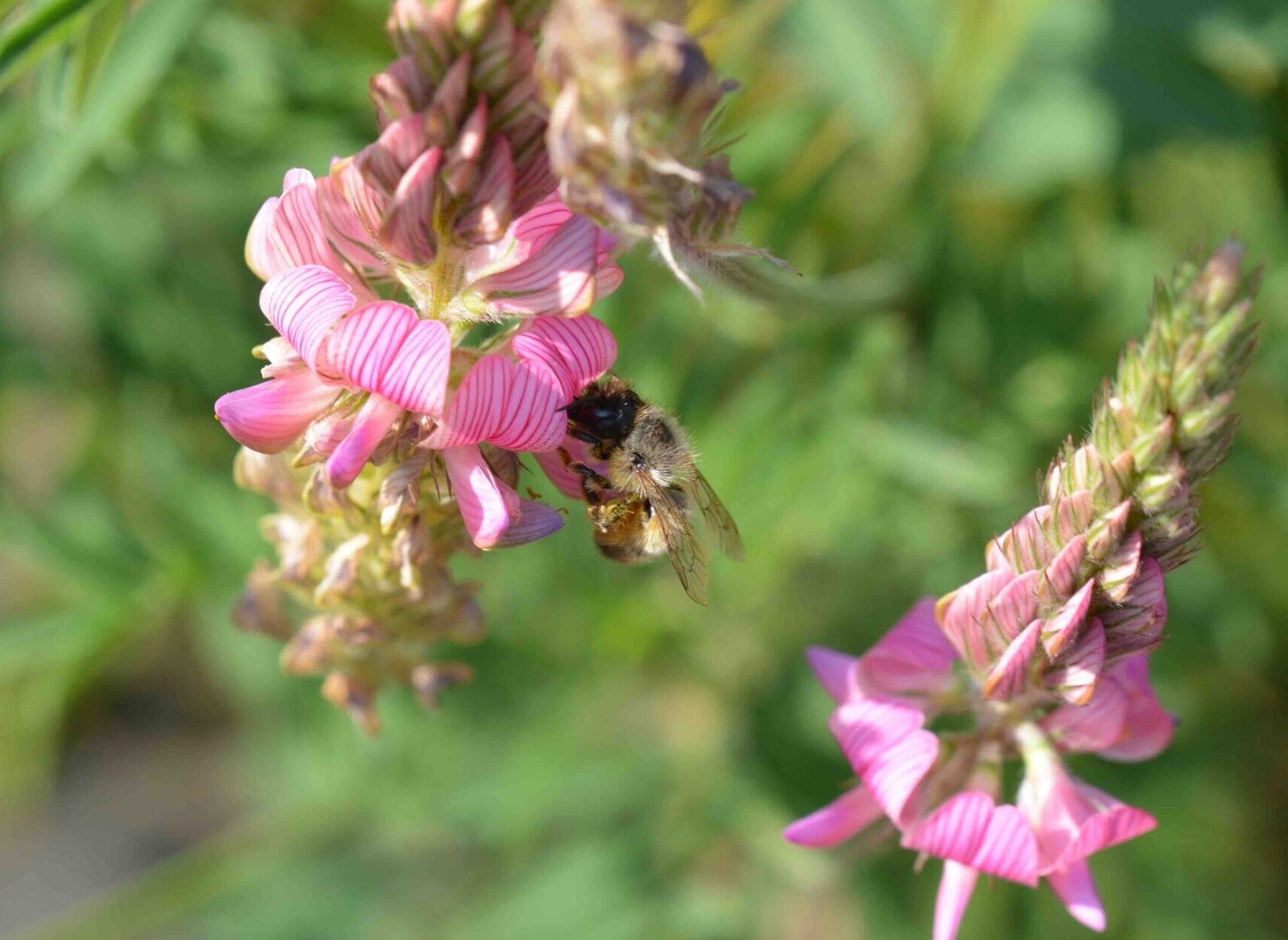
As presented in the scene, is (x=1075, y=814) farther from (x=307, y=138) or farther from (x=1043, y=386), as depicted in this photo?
(x=307, y=138)

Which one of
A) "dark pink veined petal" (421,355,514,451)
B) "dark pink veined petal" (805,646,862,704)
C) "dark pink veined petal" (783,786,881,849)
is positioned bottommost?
"dark pink veined petal" (783,786,881,849)

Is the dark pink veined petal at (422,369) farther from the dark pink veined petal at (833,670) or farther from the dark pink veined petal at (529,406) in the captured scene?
the dark pink veined petal at (833,670)

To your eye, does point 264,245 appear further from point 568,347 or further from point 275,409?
point 568,347

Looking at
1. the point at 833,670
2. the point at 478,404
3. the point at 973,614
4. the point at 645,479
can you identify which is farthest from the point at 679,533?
the point at 478,404

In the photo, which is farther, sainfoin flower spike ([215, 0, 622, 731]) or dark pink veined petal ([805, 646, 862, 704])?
dark pink veined petal ([805, 646, 862, 704])

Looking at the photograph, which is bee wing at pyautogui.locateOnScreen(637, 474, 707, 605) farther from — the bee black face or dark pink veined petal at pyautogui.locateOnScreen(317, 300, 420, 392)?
dark pink veined petal at pyautogui.locateOnScreen(317, 300, 420, 392)

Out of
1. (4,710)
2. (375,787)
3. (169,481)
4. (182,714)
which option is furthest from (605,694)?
(182,714)

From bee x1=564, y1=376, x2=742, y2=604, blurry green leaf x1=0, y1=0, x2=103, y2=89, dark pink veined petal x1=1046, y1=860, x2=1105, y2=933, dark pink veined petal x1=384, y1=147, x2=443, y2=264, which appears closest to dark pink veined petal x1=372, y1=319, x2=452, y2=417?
dark pink veined petal x1=384, y1=147, x2=443, y2=264
